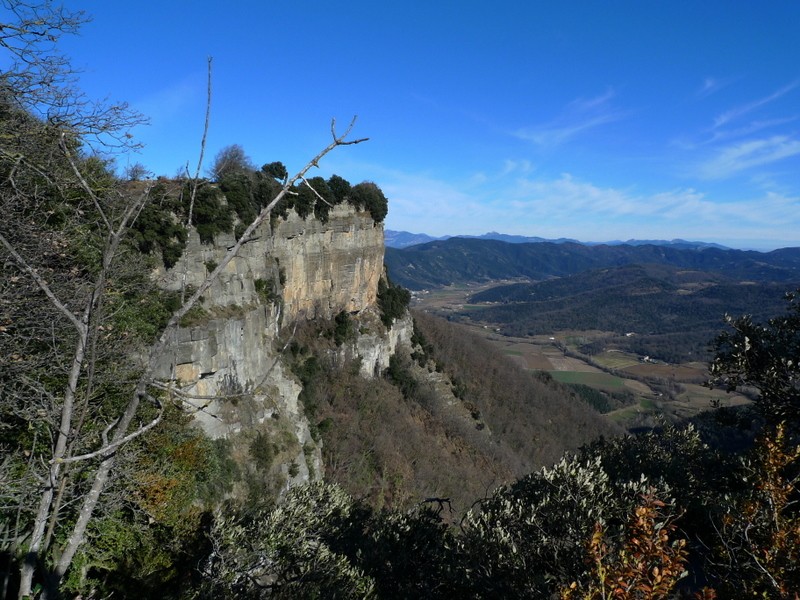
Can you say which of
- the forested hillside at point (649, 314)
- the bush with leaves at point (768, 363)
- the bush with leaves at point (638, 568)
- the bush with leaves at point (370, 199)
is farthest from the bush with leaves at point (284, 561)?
the forested hillside at point (649, 314)

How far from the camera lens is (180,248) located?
1773 cm

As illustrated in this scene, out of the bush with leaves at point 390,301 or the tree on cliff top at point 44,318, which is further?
the bush with leaves at point 390,301

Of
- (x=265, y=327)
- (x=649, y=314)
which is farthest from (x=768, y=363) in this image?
(x=649, y=314)

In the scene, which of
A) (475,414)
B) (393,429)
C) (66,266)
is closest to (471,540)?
(66,266)

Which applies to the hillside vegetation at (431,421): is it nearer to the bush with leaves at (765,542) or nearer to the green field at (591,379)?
the bush with leaves at (765,542)

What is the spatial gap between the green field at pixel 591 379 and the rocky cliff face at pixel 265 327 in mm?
65726

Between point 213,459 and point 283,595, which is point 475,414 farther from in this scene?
point 283,595

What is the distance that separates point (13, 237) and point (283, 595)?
8.17m

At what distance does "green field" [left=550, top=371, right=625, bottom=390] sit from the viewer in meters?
92.9

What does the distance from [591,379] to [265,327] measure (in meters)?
87.2

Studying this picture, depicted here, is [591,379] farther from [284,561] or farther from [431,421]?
[284,561]

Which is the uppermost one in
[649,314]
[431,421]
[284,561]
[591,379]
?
[284,561]

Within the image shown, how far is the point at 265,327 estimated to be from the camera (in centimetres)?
2583

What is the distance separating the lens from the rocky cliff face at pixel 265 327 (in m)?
18.5
